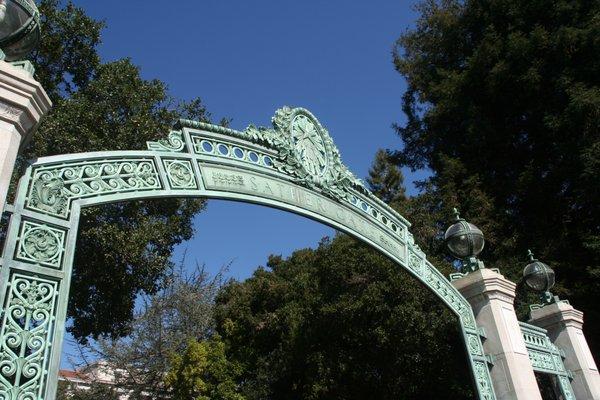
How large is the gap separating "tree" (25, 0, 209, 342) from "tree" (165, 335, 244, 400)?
4.88 meters

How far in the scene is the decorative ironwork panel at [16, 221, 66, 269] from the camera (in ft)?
10.0

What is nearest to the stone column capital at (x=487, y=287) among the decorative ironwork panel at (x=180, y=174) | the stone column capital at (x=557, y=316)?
the stone column capital at (x=557, y=316)

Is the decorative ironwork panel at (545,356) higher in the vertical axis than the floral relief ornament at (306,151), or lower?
lower

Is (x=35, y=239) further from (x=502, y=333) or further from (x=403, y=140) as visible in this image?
(x=403, y=140)

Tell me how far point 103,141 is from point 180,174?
6066mm

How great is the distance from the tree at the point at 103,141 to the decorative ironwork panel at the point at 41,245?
6403 mm

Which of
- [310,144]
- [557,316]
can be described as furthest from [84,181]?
[557,316]

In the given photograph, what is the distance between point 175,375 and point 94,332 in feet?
18.8

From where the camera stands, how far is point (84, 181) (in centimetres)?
361

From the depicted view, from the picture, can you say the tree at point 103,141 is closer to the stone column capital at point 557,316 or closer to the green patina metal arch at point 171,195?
the green patina metal arch at point 171,195

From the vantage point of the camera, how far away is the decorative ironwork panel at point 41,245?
10.0ft

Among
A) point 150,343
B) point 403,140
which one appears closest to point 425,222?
point 403,140

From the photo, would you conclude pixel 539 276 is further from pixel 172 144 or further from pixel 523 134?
pixel 523 134

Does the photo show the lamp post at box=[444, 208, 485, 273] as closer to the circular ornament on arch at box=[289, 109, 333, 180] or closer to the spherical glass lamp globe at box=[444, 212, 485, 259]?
the spherical glass lamp globe at box=[444, 212, 485, 259]
